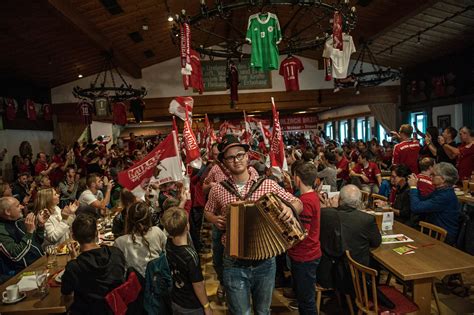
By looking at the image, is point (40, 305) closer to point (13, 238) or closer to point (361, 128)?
point (13, 238)

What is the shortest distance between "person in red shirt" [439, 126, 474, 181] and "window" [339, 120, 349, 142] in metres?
13.0

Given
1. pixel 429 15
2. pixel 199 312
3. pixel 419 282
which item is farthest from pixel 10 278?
pixel 429 15

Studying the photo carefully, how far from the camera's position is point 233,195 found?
2531 mm

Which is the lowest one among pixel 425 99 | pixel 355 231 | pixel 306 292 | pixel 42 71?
pixel 306 292

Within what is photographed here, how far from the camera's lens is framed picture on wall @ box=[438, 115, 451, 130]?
1044cm

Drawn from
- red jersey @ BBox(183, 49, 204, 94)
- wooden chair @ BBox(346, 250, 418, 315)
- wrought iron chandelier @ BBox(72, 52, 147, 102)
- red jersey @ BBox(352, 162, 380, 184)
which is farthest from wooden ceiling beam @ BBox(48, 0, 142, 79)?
red jersey @ BBox(352, 162, 380, 184)

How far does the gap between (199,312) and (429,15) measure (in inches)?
351

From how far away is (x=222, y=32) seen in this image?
1234 cm

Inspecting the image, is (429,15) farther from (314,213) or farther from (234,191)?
(234,191)

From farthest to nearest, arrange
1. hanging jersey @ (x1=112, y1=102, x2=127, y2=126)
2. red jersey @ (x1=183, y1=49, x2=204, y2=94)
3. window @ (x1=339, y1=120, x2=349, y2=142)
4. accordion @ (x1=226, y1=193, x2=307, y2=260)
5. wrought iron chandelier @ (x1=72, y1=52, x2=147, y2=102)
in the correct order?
window @ (x1=339, y1=120, x2=349, y2=142)
hanging jersey @ (x1=112, y1=102, x2=127, y2=126)
wrought iron chandelier @ (x1=72, y1=52, x2=147, y2=102)
red jersey @ (x1=183, y1=49, x2=204, y2=94)
accordion @ (x1=226, y1=193, x2=307, y2=260)

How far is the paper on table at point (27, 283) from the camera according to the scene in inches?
110

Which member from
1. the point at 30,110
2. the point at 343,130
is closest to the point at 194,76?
the point at 30,110

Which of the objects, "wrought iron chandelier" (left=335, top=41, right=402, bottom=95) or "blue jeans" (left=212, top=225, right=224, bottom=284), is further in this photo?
"wrought iron chandelier" (left=335, top=41, right=402, bottom=95)

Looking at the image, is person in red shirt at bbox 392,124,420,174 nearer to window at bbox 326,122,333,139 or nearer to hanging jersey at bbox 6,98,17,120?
hanging jersey at bbox 6,98,17,120
